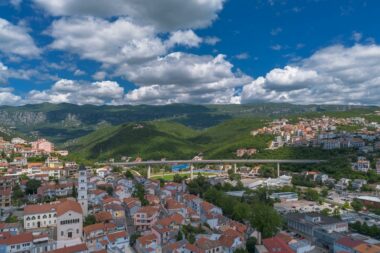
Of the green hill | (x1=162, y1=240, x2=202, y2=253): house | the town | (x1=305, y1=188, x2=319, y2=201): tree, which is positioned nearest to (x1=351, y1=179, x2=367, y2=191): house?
the town

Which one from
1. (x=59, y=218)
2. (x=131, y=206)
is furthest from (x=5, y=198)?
(x=131, y=206)

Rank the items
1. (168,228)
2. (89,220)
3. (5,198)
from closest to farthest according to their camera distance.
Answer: (168,228), (89,220), (5,198)

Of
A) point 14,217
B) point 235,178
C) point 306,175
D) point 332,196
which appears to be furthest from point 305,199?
point 14,217

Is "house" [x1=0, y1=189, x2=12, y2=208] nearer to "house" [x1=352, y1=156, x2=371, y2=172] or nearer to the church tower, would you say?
the church tower

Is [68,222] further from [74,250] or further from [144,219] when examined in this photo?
[144,219]

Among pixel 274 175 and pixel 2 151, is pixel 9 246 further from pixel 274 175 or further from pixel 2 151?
pixel 274 175

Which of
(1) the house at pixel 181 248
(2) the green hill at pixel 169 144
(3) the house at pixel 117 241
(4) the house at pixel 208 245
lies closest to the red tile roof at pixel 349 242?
(4) the house at pixel 208 245
